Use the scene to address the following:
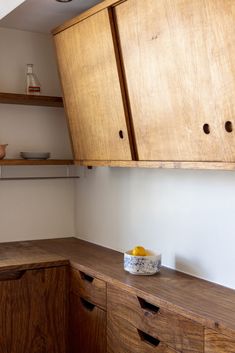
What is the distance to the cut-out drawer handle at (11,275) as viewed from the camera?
8.36 feet

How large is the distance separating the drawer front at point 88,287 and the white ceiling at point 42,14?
144 centimetres

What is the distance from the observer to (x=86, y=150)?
2867 mm

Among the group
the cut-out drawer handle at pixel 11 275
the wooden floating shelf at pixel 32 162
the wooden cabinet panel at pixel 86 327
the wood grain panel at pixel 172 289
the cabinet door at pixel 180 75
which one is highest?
the cabinet door at pixel 180 75

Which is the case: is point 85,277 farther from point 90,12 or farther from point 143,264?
point 90,12

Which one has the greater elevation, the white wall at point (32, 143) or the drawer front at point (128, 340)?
the white wall at point (32, 143)

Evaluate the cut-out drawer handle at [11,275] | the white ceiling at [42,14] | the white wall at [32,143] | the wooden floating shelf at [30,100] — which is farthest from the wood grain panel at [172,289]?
the white ceiling at [42,14]

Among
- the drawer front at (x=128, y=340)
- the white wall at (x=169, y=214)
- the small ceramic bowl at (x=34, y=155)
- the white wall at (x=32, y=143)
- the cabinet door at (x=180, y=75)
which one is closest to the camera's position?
the cabinet door at (x=180, y=75)

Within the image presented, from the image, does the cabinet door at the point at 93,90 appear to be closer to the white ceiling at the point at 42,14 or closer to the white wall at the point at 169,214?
the white ceiling at the point at 42,14

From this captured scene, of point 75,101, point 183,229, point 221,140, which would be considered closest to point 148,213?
point 183,229

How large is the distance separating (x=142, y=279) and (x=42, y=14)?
1623mm

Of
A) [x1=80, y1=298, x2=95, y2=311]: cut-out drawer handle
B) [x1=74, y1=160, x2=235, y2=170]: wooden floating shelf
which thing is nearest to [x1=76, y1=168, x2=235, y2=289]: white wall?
[x1=74, y1=160, x2=235, y2=170]: wooden floating shelf

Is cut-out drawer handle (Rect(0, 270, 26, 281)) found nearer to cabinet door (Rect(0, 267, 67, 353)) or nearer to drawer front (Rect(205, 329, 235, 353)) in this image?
cabinet door (Rect(0, 267, 67, 353))

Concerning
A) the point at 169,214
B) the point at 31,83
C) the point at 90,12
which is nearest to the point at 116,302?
the point at 169,214

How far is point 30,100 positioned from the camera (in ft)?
10.1
